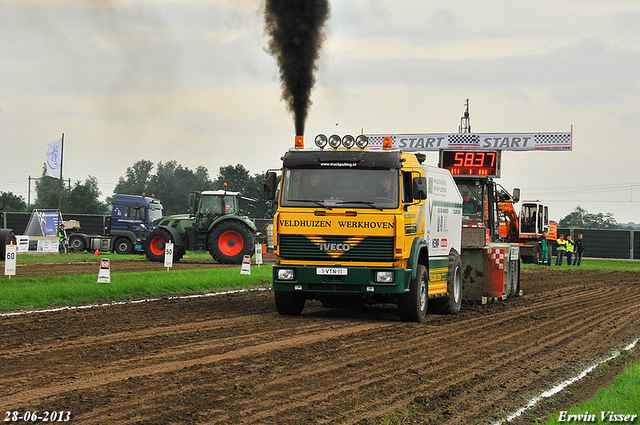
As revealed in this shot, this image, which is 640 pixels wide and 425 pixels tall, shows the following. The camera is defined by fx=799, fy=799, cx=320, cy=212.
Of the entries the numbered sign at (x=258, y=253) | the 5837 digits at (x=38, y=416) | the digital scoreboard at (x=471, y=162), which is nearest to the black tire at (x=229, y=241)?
the numbered sign at (x=258, y=253)

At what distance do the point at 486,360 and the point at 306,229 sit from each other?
4.50 metres

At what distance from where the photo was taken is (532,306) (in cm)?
1814

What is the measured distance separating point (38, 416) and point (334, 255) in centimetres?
759

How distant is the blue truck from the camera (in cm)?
3884

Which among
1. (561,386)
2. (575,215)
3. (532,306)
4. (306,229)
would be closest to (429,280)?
(306,229)

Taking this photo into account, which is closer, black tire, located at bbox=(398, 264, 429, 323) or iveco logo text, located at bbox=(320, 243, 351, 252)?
iveco logo text, located at bbox=(320, 243, 351, 252)

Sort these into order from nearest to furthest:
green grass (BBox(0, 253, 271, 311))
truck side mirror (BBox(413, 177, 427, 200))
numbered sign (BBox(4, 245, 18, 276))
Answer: truck side mirror (BBox(413, 177, 427, 200))
green grass (BBox(0, 253, 271, 311))
numbered sign (BBox(4, 245, 18, 276))

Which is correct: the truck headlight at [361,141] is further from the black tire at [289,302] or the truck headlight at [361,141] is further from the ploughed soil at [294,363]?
the ploughed soil at [294,363]

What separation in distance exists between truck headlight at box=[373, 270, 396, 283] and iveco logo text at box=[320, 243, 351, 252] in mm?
639

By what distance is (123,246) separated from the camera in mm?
40344

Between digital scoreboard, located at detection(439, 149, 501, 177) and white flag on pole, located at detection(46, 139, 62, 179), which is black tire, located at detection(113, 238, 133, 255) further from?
digital scoreboard, located at detection(439, 149, 501, 177)

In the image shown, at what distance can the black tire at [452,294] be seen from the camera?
52.5 ft

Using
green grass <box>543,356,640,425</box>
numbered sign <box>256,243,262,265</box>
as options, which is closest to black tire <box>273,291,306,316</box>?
green grass <box>543,356,640,425</box>

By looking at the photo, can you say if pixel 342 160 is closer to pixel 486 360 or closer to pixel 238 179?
pixel 486 360
